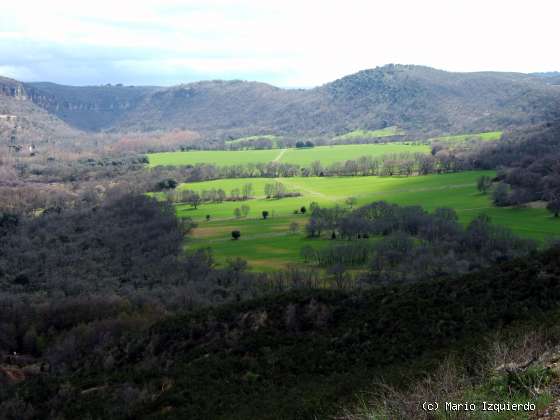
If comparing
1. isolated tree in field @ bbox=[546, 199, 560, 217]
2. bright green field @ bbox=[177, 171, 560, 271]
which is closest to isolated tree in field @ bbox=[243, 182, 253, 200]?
bright green field @ bbox=[177, 171, 560, 271]

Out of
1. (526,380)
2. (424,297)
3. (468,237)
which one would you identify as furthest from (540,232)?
(526,380)

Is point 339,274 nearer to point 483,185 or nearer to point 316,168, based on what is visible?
point 483,185

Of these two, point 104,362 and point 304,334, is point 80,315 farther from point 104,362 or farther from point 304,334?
point 304,334

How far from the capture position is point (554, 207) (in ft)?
214

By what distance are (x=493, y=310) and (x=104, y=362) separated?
21.2 metres

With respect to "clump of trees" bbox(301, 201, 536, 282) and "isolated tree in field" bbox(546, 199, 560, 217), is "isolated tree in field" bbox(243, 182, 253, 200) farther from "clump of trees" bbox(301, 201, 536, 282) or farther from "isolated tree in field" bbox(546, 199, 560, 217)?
"isolated tree in field" bbox(546, 199, 560, 217)

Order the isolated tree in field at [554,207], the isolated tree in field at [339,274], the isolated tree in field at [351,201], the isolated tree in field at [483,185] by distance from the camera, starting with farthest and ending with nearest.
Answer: the isolated tree in field at [483,185]
the isolated tree in field at [351,201]
the isolated tree in field at [554,207]
the isolated tree in field at [339,274]

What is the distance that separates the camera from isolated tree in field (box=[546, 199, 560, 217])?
2547 inches

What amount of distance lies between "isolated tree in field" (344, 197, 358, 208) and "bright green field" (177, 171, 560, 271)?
1.03 m

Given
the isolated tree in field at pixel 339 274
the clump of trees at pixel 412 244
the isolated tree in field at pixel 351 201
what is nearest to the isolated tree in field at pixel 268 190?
the isolated tree in field at pixel 351 201

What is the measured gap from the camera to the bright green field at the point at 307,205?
196 ft

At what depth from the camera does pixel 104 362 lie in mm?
29609

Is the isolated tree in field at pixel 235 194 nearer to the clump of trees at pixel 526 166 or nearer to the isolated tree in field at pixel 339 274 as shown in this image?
the clump of trees at pixel 526 166

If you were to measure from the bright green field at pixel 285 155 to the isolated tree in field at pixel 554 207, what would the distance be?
74.5 meters
